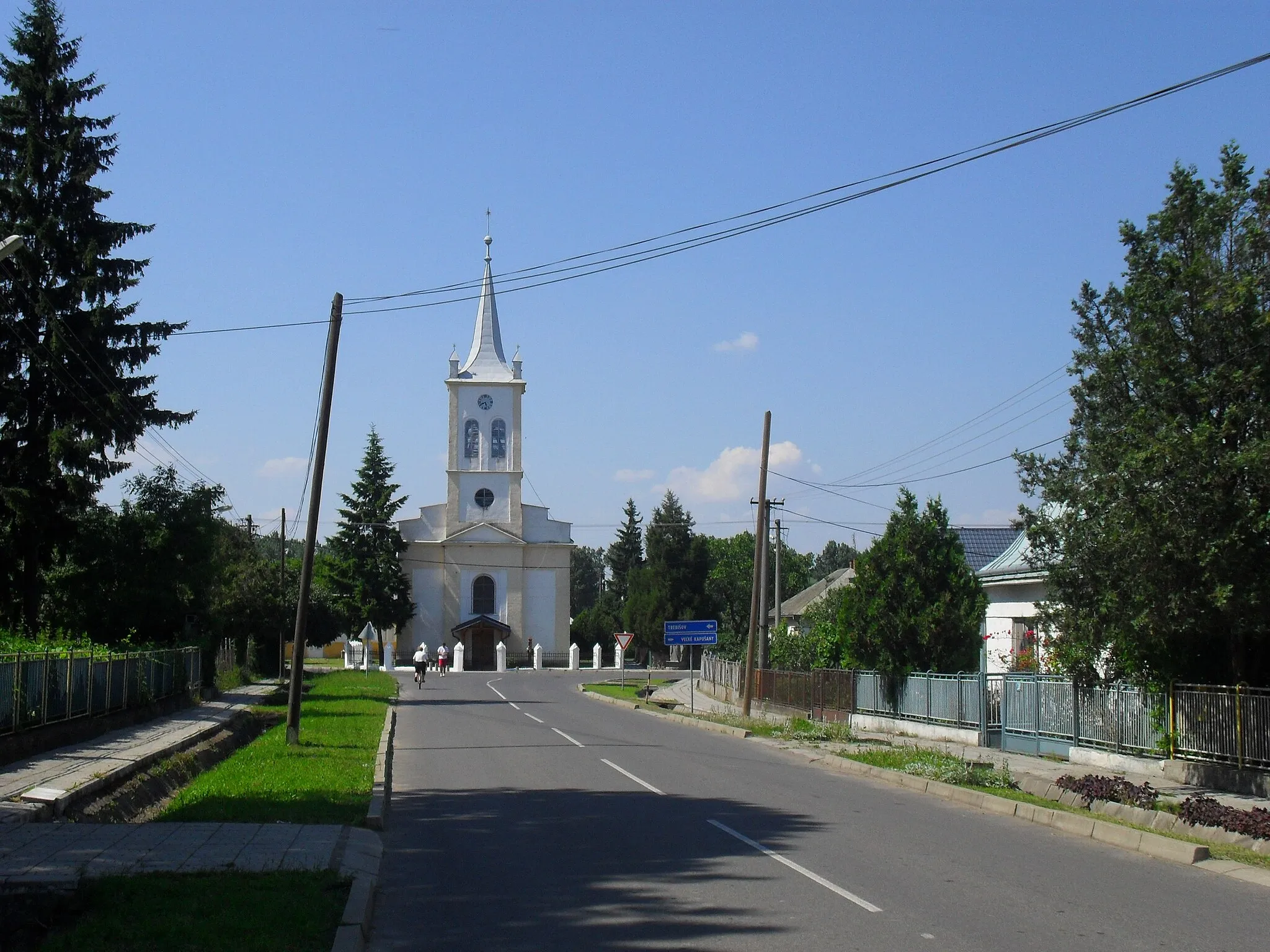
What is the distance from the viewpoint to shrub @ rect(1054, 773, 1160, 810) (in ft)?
42.3

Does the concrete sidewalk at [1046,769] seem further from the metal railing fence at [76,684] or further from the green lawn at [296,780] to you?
the metal railing fence at [76,684]

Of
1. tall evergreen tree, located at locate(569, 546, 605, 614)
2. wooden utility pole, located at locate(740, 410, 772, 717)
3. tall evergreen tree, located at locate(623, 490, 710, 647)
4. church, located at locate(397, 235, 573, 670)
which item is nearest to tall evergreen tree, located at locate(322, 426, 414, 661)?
church, located at locate(397, 235, 573, 670)

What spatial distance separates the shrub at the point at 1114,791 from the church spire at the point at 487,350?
221ft

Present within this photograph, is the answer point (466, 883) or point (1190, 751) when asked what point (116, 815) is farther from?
point (1190, 751)

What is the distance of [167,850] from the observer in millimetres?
9617

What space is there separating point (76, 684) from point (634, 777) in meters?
9.18

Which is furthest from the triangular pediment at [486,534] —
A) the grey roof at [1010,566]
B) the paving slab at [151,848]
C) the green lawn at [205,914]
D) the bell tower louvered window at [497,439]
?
the green lawn at [205,914]

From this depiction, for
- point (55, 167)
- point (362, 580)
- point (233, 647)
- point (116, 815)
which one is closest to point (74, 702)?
point (116, 815)

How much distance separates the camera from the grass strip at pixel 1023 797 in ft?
35.2

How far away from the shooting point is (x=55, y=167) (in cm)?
2841

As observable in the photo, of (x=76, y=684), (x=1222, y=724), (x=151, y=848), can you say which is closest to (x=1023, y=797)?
(x=1222, y=724)

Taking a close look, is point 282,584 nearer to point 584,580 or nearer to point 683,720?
point 683,720

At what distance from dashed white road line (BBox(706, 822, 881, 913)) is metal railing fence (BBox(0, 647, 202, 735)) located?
9.76m

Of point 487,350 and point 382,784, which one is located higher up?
point 487,350
